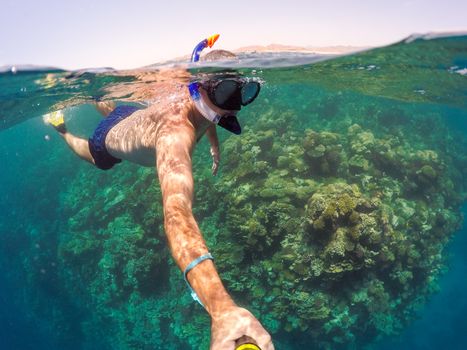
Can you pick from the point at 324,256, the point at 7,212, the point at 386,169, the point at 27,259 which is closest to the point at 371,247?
the point at 324,256

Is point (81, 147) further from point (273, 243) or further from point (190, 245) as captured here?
point (190, 245)

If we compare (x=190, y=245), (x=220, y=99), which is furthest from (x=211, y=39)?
(x=190, y=245)

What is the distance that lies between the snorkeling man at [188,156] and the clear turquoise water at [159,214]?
439 cm

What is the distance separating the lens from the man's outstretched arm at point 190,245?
56.2 inches

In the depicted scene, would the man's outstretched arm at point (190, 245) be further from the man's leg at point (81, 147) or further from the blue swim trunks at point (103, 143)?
the man's leg at point (81, 147)

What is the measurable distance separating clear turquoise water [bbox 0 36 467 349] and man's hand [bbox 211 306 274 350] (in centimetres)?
705

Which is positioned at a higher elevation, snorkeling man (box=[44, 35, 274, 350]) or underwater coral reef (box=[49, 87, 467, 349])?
snorkeling man (box=[44, 35, 274, 350])

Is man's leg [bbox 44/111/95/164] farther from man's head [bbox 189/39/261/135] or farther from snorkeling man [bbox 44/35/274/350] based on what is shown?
man's head [bbox 189/39/261/135]

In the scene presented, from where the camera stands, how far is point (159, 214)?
413 inches

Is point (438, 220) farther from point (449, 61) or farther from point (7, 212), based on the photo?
point (7, 212)

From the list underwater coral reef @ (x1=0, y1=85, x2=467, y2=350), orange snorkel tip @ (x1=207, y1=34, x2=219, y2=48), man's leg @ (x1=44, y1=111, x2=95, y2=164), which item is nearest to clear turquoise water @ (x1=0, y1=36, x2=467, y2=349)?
underwater coral reef @ (x1=0, y1=85, x2=467, y2=350)

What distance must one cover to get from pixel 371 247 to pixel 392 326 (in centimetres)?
295

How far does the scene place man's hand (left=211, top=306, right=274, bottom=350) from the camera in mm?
1387

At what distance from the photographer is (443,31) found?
26.9 ft
